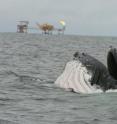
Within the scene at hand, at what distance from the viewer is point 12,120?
1330 centimetres

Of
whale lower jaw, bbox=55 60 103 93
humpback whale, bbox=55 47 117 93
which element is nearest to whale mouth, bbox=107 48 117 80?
humpback whale, bbox=55 47 117 93

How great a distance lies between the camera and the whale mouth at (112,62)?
1764 centimetres

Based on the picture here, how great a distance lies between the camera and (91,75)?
18219 millimetres

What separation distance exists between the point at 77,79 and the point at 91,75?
24.4 inches

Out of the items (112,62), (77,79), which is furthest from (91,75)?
(112,62)

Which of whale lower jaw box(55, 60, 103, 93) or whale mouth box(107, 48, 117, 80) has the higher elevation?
whale mouth box(107, 48, 117, 80)

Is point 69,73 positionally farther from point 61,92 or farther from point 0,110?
point 0,110

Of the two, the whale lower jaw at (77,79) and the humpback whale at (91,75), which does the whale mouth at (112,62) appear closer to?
the humpback whale at (91,75)

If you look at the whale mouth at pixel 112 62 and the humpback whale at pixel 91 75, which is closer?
the whale mouth at pixel 112 62

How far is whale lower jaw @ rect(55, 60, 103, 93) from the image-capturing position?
59.7 feet

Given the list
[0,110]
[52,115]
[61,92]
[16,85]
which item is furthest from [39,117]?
[16,85]

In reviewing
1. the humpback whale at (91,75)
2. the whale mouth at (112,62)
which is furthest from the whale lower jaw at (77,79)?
the whale mouth at (112,62)

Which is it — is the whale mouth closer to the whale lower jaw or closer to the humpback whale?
the humpback whale

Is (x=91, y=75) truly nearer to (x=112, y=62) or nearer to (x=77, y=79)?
(x=77, y=79)
